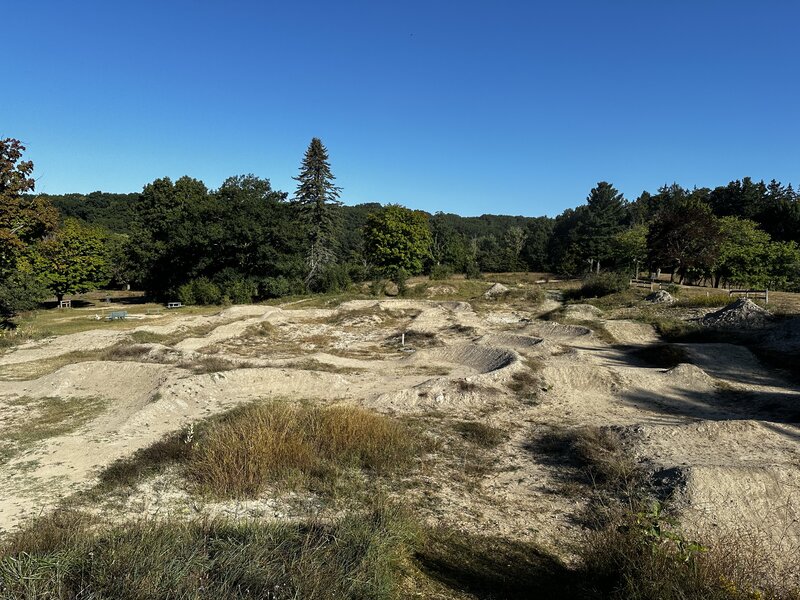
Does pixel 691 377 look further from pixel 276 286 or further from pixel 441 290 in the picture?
pixel 276 286

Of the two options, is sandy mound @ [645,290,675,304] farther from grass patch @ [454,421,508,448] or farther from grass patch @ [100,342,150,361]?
grass patch @ [100,342,150,361]

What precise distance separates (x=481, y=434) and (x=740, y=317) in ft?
64.5

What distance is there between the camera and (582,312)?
29.4 m

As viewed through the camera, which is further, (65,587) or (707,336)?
(707,336)

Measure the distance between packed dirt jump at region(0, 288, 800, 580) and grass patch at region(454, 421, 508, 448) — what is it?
0.88 feet

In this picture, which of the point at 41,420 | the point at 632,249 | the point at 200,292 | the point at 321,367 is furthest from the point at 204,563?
the point at 632,249

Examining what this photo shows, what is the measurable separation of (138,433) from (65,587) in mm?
8687

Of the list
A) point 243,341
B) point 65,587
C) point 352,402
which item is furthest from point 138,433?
point 243,341

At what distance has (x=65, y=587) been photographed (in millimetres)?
3779

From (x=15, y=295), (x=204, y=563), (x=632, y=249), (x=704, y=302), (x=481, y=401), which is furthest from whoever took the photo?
(x=632, y=249)

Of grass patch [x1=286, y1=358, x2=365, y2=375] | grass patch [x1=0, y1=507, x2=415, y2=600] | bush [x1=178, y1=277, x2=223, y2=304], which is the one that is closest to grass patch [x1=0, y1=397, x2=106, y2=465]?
grass patch [x1=286, y1=358, x2=365, y2=375]

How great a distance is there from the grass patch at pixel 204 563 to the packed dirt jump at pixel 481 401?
7.84ft

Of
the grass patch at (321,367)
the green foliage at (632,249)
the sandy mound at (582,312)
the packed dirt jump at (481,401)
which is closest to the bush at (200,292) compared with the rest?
the packed dirt jump at (481,401)

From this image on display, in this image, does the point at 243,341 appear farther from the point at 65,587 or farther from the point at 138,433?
the point at 65,587
